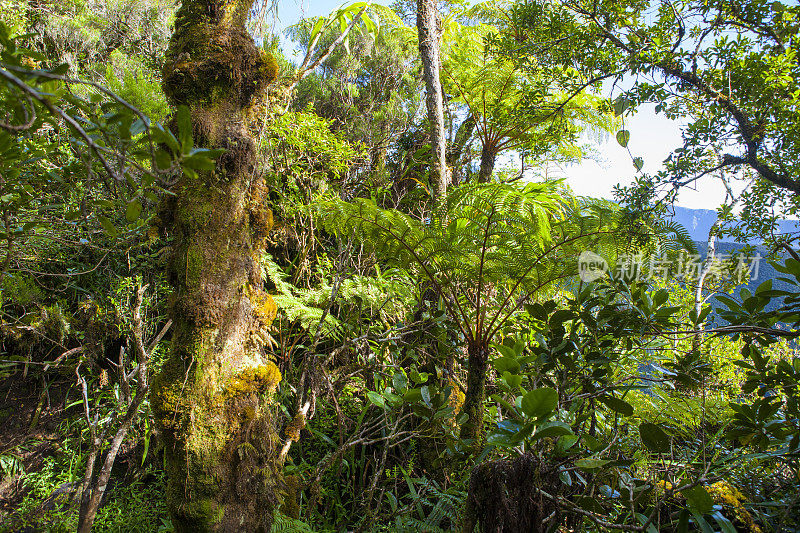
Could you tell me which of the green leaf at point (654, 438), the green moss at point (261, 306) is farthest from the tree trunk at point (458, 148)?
the green leaf at point (654, 438)

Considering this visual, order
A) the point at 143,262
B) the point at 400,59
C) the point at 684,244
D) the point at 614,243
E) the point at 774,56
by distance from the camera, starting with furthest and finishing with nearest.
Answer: the point at 400,59 < the point at 143,262 < the point at 614,243 < the point at 774,56 < the point at 684,244

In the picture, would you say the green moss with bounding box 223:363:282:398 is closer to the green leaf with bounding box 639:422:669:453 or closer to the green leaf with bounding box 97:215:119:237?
the green leaf with bounding box 97:215:119:237

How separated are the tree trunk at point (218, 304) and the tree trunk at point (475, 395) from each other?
78 cm

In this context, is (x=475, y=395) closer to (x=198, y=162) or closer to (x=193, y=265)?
(x=193, y=265)

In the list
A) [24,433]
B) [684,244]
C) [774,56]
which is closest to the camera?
[684,244]

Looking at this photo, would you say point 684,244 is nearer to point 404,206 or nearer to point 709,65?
point 709,65

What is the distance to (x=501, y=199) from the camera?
5.59ft

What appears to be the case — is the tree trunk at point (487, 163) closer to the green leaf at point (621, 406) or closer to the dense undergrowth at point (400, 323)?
the dense undergrowth at point (400, 323)

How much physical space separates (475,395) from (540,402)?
807 mm

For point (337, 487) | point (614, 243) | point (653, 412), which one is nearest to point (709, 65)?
point (614, 243)

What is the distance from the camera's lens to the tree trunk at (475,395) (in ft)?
5.56

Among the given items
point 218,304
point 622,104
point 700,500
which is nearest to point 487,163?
point 622,104

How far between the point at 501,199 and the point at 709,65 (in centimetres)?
88

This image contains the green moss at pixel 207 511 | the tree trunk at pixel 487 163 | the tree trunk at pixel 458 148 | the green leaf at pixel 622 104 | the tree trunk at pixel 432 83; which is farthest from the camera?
the tree trunk at pixel 458 148
